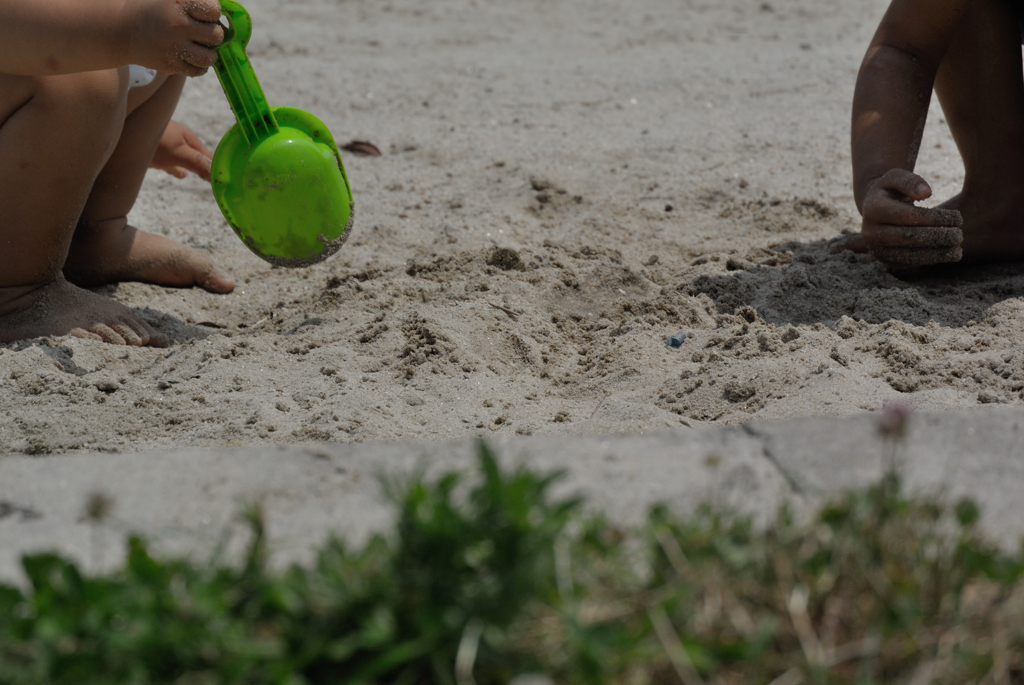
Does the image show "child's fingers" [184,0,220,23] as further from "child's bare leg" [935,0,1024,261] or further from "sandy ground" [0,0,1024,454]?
"child's bare leg" [935,0,1024,261]

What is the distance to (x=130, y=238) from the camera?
A: 2416 mm

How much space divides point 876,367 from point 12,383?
1.69 metres

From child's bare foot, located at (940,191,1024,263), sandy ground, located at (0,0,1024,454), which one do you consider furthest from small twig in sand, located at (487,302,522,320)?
child's bare foot, located at (940,191,1024,263)

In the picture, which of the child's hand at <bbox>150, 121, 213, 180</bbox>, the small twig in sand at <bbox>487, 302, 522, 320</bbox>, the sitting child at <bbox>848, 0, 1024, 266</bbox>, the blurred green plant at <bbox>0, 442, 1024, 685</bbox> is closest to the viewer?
the blurred green plant at <bbox>0, 442, 1024, 685</bbox>

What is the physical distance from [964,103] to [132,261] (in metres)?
2.19

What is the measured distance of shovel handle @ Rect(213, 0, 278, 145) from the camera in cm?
188

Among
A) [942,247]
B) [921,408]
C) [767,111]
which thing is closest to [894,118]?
[942,247]

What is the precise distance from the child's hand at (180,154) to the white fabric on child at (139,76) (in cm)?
40

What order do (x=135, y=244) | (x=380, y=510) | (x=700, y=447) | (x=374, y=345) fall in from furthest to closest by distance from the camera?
1. (x=135, y=244)
2. (x=374, y=345)
3. (x=700, y=447)
4. (x=380, y=510)

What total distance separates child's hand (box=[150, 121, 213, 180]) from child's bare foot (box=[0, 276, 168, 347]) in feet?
2.35

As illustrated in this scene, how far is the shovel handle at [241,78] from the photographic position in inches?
73.9

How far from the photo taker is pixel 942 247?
2.06m

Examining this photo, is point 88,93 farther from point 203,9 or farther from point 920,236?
point 920,236

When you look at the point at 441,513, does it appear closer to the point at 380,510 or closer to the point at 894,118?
the point at 380,510
